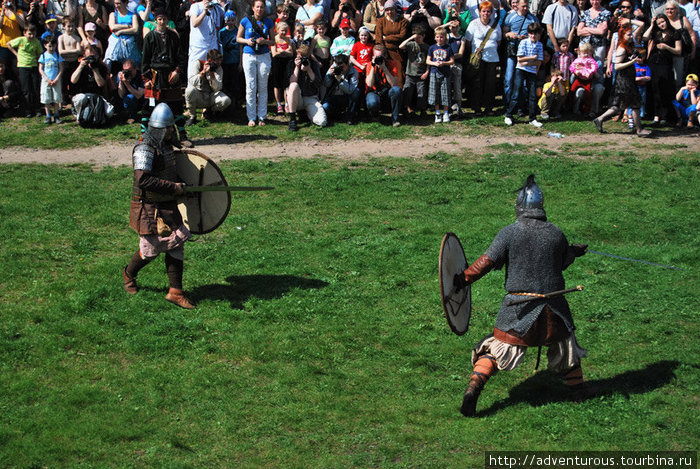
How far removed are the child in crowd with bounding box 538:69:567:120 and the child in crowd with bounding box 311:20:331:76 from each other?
3.96 metres

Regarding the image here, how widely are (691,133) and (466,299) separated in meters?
9.78

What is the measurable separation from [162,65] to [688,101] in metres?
9.06

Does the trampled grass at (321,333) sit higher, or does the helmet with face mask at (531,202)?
the helmet with face mask at (531,202)

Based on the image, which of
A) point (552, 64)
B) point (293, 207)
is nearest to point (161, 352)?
point (293, 207)

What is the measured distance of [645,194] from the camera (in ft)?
39.6

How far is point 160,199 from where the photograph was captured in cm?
830

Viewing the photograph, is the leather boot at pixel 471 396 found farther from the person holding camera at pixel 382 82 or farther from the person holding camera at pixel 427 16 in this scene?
the person holding camera at pixel 427 16

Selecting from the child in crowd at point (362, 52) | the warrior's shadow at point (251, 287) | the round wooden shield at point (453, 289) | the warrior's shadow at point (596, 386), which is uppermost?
the child in crowd at point (362, 52)

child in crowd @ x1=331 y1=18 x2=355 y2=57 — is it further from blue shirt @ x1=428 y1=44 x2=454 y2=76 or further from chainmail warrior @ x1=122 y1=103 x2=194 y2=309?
chainmail warrior @ x1=122 y1=103 x2=194 y2=309

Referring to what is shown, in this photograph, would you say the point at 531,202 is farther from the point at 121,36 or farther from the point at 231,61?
the point at 121,36

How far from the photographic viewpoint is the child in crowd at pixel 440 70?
15508 mm

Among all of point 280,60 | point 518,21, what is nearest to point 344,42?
point 280,60

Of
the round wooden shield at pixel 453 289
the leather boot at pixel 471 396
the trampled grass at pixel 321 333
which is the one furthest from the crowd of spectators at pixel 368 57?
the leather boot at pixel 471 396

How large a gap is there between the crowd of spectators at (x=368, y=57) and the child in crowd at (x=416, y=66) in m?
0.02
